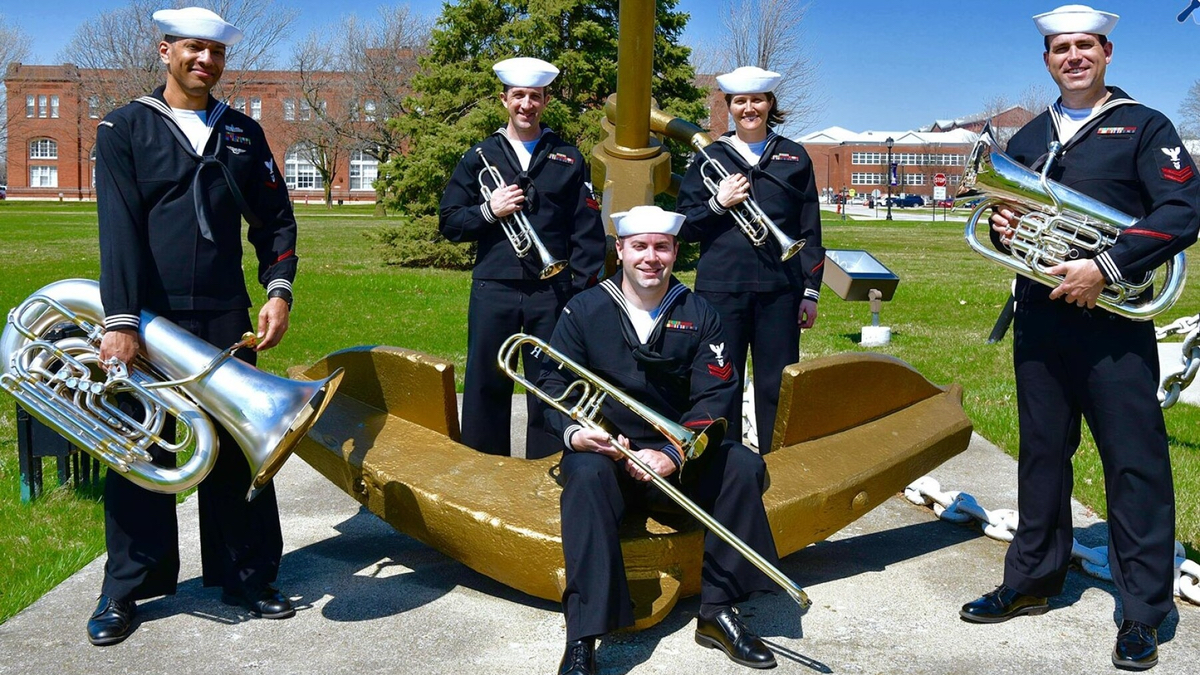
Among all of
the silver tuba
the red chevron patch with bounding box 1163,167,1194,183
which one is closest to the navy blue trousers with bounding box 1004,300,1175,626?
the red chevron patch with bounding box 1163,167,1194,183

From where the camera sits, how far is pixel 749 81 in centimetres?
501

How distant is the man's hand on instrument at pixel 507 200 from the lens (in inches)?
194

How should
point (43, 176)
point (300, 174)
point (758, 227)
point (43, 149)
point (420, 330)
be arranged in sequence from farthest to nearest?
point (300, 174)
point (43, 176)
point (43, 149)
point (420, 330)
point (758, 227)

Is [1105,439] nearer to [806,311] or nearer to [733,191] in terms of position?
[806,311]

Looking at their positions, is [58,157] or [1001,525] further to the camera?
[58,157]

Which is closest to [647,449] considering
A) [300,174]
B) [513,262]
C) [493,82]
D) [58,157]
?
[513,262]

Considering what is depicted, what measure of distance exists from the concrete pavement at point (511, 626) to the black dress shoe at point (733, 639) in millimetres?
55

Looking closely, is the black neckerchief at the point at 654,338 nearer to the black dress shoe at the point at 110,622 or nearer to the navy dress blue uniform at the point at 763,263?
the navy dress blue uniform at the point at 763,263

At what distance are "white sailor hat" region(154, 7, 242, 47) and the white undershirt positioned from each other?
0.27 m

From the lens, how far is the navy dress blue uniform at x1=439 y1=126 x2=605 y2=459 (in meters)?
5.07

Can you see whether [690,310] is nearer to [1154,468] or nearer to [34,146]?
[1154,468]

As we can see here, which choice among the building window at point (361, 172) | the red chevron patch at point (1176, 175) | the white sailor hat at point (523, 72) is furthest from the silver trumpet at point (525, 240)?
the building window at point (361, 172)

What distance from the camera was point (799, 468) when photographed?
170 inches

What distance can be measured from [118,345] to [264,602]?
103cm
